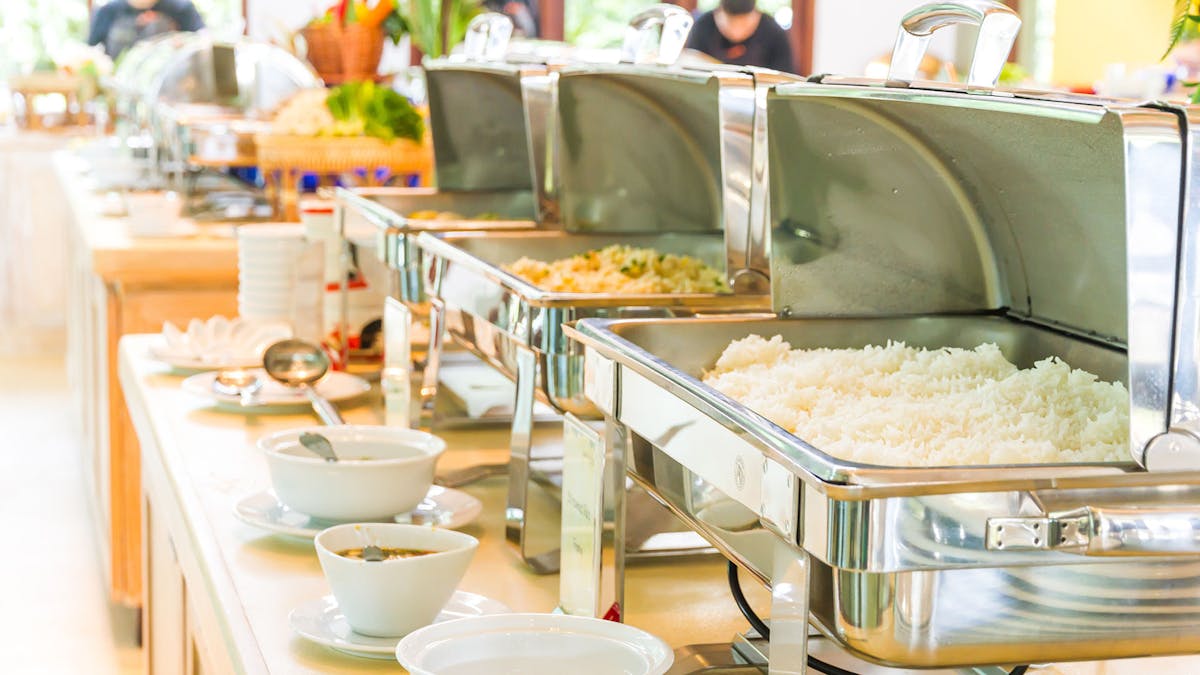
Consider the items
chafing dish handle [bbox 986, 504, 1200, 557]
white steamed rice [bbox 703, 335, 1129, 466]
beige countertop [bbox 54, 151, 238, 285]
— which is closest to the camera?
chafing dish handle [bbox 986, 504, 1200, 557]

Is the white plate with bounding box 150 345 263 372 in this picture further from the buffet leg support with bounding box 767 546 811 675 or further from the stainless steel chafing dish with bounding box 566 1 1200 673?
the buffet leg support with bounding box 767 546 811 675

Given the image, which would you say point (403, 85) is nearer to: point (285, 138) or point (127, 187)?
point (127, 187)

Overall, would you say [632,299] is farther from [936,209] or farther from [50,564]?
[50,564]

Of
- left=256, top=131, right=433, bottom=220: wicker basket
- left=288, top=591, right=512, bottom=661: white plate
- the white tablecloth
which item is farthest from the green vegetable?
the white tablecloth

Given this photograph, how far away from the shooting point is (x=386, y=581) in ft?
3.34

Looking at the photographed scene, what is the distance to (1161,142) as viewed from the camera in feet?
2.08

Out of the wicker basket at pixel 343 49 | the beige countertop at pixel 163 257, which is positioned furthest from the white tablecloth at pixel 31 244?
the beige countertop at pixel 163 257

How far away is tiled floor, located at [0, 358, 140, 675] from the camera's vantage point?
2.97m

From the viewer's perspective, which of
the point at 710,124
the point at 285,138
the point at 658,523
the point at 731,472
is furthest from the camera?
the point at 285,138

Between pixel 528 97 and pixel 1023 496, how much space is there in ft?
3.67

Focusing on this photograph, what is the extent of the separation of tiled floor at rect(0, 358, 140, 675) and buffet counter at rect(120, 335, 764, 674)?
1.09 m

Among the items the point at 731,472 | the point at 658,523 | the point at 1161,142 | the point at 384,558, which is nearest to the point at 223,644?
the point at 384,558

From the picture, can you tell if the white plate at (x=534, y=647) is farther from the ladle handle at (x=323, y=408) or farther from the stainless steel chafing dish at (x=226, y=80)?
the stainless steel chafing dish at (x=226, y=80)

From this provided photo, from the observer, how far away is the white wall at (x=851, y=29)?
25.7 feet
